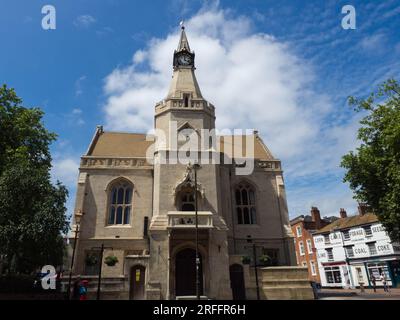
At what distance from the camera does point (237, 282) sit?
2561 centimetres

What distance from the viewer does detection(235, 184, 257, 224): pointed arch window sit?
3158 cm

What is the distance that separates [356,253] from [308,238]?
1074cm

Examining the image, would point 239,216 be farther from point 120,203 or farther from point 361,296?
point 361,296

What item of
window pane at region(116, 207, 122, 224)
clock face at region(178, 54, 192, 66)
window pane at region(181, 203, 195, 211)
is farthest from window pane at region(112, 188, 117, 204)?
clock face at region(178, 54, 192, 66)

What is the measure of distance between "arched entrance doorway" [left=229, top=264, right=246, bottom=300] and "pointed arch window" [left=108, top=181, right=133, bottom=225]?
36.9 feet

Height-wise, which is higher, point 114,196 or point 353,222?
point 353,222

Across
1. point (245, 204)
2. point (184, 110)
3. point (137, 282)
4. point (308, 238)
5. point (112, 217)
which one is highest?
point (184, 110)

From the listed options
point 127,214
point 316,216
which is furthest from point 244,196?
point 316,216

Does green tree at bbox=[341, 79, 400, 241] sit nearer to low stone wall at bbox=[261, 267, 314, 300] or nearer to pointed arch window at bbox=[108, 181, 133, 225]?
low stone wall at bbox=[261, 267, 314, 300]

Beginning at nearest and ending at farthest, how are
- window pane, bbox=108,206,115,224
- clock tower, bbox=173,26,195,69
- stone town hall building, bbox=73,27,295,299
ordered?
stone town hall building, bbox=73,27,295,299, window pane, bbox=108,206,115,224, clock tower, bbox=173,26,195,69

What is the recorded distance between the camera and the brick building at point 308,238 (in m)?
54.5

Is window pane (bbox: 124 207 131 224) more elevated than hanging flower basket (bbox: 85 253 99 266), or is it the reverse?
window pane (bbox: 124 207 131 224)
